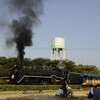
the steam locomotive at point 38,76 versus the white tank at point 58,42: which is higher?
the white tank at point 58,42

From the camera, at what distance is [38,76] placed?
101 ft

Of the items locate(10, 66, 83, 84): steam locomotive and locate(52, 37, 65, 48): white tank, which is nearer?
locate(10, 66, 83, 84): steam locomotive

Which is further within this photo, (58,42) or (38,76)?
(58,42)

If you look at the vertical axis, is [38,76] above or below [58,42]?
below

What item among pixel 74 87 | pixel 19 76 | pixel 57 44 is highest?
pixel 57 44

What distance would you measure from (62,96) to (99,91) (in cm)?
1191

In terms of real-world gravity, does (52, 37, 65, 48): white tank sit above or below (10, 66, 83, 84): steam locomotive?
above

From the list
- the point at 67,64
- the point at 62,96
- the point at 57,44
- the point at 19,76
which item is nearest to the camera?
the point at 62,96

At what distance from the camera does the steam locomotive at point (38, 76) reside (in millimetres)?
28797

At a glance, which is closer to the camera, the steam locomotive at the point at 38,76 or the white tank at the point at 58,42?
the steam locomotive at the point at 38,76

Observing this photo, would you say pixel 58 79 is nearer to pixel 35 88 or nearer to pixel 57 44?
pixel 35 88

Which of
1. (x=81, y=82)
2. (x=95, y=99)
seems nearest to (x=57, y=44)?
(x=81, y=82)

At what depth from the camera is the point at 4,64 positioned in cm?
7062

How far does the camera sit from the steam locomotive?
28797 millimetres
